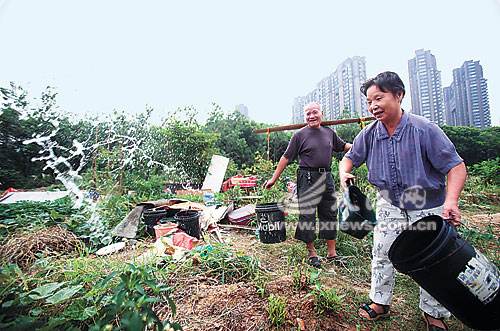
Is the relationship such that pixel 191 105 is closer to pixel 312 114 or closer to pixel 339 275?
pixel 312 114

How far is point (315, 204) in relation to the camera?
9.43 ft

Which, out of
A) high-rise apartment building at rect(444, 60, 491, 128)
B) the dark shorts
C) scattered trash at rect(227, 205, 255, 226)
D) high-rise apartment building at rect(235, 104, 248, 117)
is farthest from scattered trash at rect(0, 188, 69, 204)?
high-rise apartment building at rect(444, 60, 491, 128)

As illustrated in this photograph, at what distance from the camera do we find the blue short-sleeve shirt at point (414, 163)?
1599 millimetres

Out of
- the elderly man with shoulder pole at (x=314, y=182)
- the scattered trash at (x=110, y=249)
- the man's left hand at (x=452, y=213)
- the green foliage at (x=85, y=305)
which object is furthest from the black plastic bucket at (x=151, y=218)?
the man's left hand at (x=452, y=213)

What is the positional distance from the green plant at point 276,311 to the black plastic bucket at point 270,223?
5.27 ft

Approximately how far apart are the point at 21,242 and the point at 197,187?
17.0ft

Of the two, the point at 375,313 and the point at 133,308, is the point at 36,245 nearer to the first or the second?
the point at 133,308

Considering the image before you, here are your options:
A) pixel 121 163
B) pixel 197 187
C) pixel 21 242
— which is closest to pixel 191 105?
pixel 197 187

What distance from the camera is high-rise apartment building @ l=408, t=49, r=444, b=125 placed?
5.68 meters

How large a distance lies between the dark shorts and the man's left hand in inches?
54.9

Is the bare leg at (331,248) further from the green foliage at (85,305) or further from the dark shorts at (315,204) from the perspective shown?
the green foliage at (85,305)

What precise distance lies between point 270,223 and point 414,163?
1931 millimetres

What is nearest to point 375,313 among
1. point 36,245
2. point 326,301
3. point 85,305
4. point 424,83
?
point 326,301

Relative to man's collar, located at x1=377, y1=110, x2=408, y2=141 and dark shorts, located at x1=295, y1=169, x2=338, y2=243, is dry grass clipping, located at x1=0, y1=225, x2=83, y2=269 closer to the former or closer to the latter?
dark shorts, located at x1=295, y1=169, x2=338, y2=243
